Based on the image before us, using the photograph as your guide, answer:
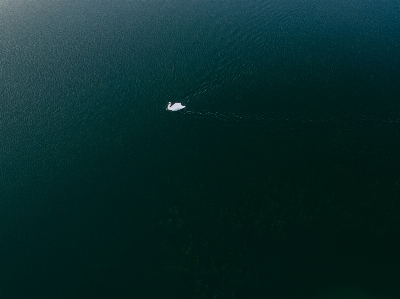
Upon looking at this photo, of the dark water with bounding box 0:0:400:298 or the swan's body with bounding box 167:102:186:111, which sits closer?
the dark water with bounding box 0:0:400:298

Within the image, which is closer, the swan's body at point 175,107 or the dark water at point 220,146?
the dark water at point 220,146

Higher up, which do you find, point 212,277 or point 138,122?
point 138,122

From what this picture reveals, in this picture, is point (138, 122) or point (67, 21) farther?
point (67, 21)

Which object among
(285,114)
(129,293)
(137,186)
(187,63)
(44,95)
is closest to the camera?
(129,293)

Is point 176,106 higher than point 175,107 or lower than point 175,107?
higher

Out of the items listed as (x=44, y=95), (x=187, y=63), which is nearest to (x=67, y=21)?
(x=44, y=95)

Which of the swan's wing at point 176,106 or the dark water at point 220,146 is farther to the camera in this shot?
the swan's wing at point 176,106

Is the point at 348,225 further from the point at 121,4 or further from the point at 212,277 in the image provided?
the point at 121,4

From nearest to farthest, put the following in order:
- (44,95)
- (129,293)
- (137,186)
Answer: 1. (129,293)
2. (137,186)
3. (44,95)
